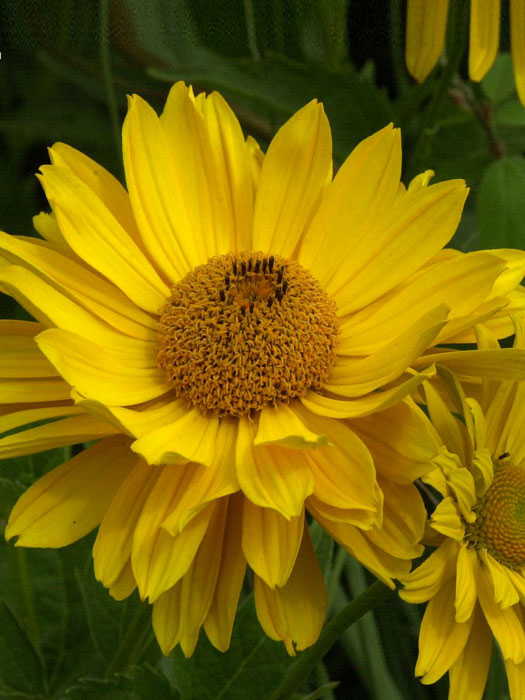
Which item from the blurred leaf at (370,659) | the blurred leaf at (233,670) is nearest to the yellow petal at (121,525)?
the blurred leaf at (233,670)

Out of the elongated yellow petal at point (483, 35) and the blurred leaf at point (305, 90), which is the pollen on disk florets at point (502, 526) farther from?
the blurred leaf at point (305, 90)

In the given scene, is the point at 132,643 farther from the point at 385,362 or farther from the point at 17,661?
the point at 385,362

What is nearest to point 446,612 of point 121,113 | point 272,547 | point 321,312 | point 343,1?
point 272,547

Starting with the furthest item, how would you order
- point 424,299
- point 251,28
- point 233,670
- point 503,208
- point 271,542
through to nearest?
point 251,28, point 503,208, point 233,670, point 424,299, point 271,542

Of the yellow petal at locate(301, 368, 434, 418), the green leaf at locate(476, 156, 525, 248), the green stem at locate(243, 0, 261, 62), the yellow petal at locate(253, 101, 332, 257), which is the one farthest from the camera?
the green stem at locate(243, 0, 261, 62)

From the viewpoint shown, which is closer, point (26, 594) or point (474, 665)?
point (474, 665)

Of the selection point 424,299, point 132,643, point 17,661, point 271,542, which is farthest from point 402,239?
point 17,661

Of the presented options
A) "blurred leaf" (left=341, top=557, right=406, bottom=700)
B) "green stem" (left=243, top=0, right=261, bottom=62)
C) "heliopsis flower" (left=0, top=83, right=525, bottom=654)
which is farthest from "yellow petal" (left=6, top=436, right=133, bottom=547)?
"green stem" (left=243, top=0, right=261, bottom=62)

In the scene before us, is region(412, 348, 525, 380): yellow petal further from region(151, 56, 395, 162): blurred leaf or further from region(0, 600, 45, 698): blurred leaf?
region(151, 56, 395, 162): blurred leaf
